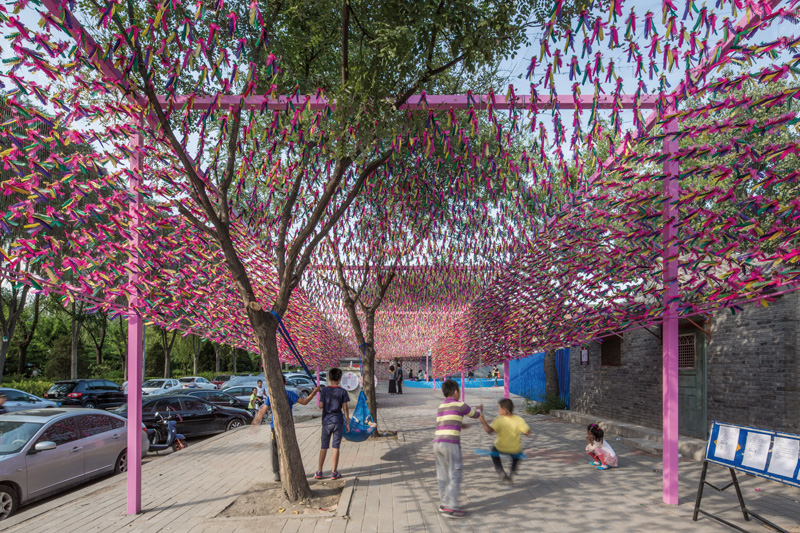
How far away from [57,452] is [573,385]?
1479 cm

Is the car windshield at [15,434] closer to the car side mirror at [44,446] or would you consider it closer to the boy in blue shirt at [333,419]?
the car side mirror at [44,446]

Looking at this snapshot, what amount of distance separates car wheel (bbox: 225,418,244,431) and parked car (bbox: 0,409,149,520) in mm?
6254

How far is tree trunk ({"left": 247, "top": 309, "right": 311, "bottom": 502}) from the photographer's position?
6.74 metres

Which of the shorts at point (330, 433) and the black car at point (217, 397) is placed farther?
the black car at point (217, 397)

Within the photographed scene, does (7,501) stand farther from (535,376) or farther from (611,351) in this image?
(535,376)

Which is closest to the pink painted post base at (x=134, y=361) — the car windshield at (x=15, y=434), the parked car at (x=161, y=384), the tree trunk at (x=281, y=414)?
the tree trunk at (x=281, y=414)

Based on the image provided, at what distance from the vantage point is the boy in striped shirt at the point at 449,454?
20.2ft

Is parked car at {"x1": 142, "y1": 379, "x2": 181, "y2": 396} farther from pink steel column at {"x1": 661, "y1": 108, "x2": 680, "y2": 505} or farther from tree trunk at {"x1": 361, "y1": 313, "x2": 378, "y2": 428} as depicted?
pink steel column at {"x1": 661, "y1": 108, "x2": 680, "y2": 505}

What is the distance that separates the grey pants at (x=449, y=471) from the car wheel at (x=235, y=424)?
39.2ft

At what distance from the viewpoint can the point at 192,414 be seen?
604 inches

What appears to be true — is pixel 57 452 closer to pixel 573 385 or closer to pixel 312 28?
pixel 312 28

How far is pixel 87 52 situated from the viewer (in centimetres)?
550

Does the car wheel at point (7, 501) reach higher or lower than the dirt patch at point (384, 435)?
higher

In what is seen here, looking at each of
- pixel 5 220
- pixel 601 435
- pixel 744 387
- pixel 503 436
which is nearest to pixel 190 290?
pixel 5 220
